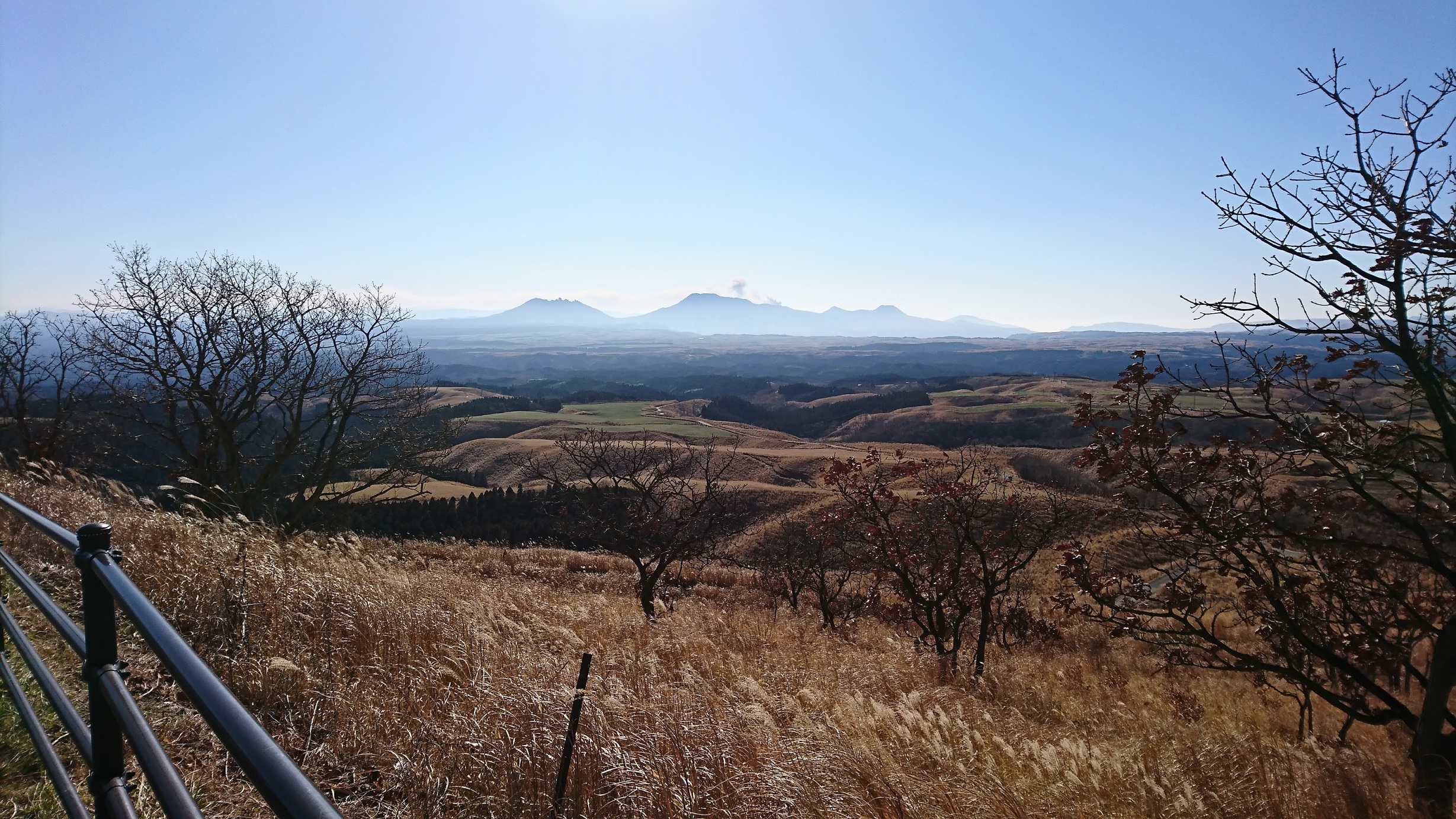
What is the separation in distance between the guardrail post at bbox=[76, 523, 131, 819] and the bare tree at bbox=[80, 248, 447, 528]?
17010 millimetres

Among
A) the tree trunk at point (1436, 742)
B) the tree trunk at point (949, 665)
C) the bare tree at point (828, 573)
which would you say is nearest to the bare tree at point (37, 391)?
the bare tree at point (828, 573)

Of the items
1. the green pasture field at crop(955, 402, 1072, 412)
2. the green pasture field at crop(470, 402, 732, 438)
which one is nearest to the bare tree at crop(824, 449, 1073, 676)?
the green pasture field at crop(470, 402, 732, 438)

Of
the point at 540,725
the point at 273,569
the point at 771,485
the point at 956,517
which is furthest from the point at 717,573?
the point at 771,485

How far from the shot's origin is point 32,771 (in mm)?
3375

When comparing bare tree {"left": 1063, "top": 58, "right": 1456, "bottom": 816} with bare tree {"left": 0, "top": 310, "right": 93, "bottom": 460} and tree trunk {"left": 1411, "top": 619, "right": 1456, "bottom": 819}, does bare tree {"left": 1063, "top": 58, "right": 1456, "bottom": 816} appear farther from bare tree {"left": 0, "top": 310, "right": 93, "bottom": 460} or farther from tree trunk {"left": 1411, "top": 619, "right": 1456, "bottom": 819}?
bare tree {"left": 0, "top": 310, "right": 93, "bottom": 460}

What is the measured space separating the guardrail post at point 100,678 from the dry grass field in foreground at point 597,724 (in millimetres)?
1593

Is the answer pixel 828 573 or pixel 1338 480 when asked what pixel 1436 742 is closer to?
pixel 1338 480

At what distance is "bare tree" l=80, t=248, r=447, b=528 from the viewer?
58.4ft

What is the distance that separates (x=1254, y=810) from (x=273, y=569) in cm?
742

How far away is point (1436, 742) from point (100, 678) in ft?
24.3

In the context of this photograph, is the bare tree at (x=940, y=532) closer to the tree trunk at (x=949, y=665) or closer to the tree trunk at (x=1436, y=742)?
the tree trunk at (x=949, y=665)

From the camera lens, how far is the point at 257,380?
18484mm

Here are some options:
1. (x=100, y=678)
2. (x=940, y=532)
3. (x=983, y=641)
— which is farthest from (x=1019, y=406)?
(x=100, y=678)

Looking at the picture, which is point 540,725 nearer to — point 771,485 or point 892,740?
point 892,740
